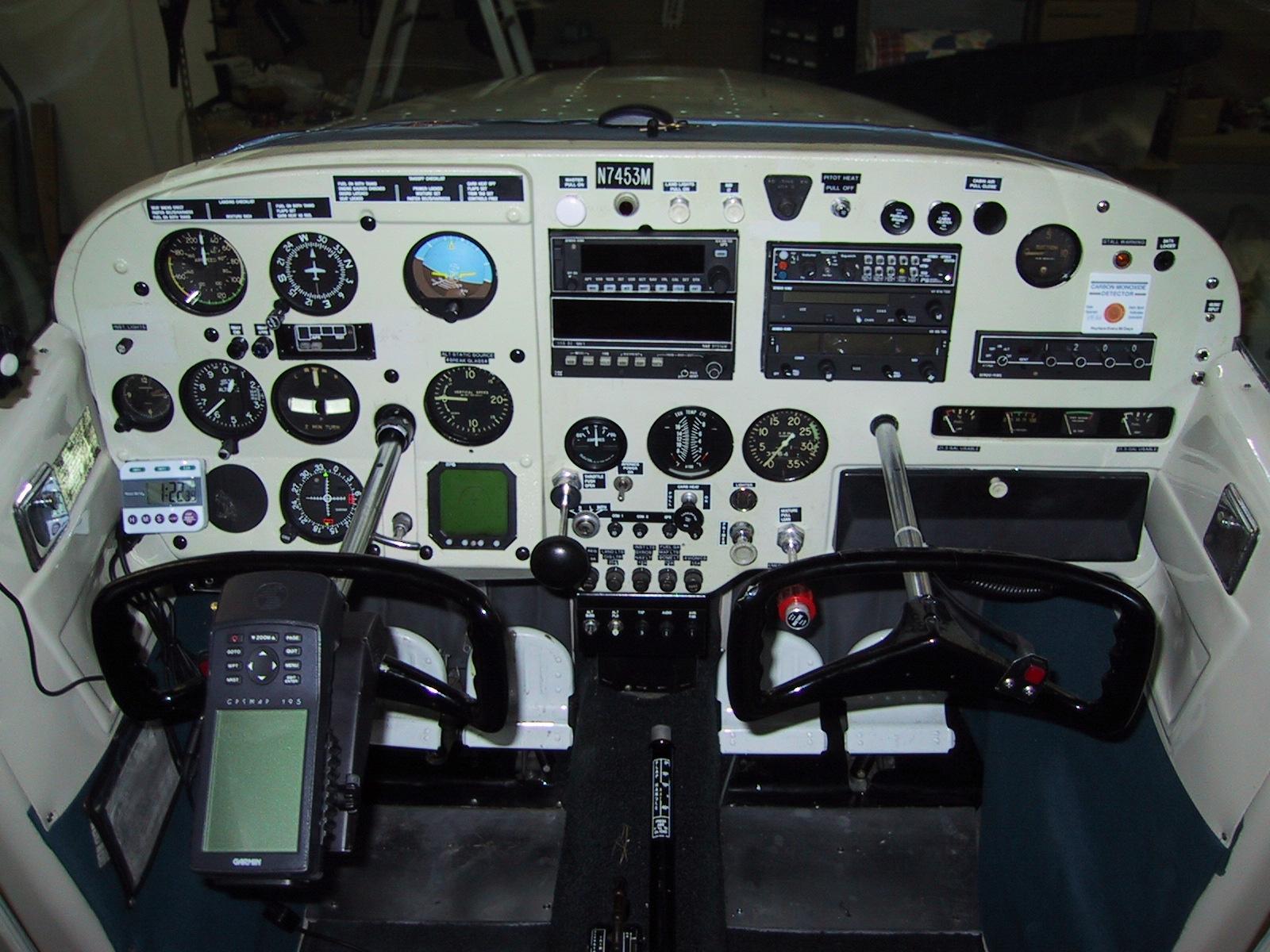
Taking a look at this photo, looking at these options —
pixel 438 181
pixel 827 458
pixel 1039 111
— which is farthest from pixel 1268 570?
pixel 1039 111

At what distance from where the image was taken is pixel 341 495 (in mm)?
2307

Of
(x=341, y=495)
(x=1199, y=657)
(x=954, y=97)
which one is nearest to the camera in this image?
(x=1199, y=657)

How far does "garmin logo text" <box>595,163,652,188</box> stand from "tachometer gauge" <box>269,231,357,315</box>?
53 cm

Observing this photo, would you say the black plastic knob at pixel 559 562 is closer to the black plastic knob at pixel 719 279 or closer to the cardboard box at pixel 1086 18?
the black plastic knob at pixel 719 279

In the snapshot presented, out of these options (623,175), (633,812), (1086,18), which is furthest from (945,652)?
(1086,18)

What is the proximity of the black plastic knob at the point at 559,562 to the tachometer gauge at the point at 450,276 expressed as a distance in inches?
19.5

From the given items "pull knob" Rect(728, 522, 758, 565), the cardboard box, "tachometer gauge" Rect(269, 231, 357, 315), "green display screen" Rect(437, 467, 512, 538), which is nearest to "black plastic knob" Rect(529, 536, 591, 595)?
"green display screen" Rect(437, 467, 512, 538)

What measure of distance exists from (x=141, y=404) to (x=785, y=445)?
140cm

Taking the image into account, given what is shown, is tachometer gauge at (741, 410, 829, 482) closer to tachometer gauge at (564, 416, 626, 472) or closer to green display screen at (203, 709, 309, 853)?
tachometer gauge at (564, 416, 626, 472)

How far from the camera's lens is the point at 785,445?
225cm

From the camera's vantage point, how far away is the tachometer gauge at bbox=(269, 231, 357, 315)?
2.04m

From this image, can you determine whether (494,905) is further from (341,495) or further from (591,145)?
(591,145)

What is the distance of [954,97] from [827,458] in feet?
8.84

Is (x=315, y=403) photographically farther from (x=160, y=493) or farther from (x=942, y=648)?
(x=942, y=648)
